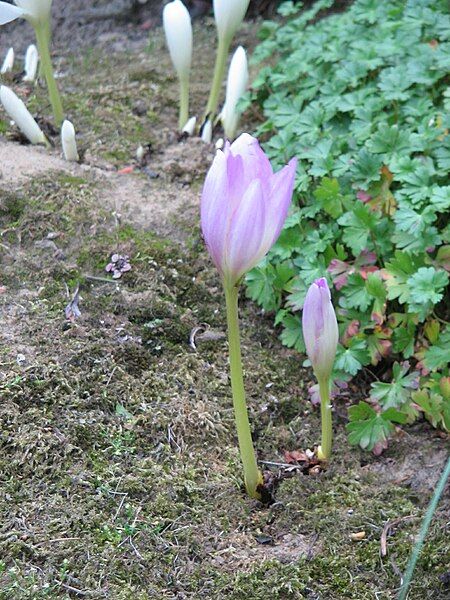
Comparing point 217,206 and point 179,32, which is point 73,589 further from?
point 179,32

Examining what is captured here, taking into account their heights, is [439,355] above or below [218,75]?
below

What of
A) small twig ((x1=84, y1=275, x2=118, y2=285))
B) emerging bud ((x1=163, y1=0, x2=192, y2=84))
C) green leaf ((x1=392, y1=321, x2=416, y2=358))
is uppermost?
emerging bud ((x1=163, y1=0, x2=192, y2=84))

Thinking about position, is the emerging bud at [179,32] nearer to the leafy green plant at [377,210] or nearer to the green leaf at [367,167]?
the leafy green plant at [377,210]

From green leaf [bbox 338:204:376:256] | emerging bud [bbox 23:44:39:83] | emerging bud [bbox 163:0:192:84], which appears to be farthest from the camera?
emerging bud [bbox 23:44:39:83]

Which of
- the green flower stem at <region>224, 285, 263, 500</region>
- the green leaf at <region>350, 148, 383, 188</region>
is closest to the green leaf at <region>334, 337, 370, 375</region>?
the green flower stem at <region>224, 285, 263, 500</region>

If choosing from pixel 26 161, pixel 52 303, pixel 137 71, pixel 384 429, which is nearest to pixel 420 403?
pixel 384 429

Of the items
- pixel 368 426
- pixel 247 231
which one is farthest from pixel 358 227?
pixel 247 231

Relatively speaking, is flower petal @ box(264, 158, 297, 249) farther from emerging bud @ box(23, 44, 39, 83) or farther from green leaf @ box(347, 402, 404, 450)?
A: emerging bud @ box(23, 44, 39, 83)
